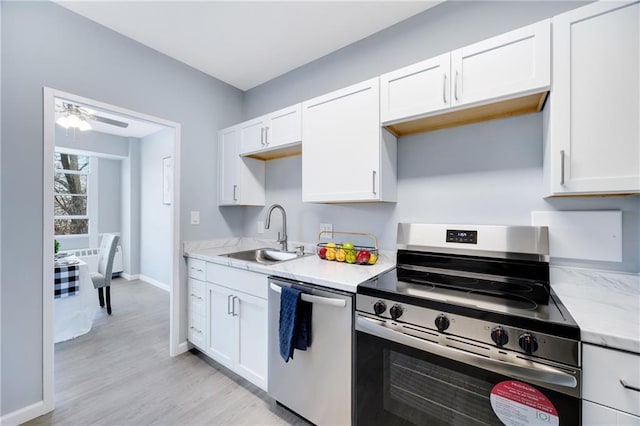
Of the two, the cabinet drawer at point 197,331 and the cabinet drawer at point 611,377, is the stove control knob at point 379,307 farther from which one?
the cabinet drawer at point 197,331

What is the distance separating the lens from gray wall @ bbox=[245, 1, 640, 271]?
1.45 m

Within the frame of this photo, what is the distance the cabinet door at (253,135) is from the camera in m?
2.30

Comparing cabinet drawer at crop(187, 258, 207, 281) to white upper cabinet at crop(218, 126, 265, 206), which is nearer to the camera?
cabinet drawer at crop(187, 258, 207, 281)

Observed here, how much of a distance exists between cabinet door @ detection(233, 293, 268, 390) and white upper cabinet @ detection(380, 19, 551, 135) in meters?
1.52

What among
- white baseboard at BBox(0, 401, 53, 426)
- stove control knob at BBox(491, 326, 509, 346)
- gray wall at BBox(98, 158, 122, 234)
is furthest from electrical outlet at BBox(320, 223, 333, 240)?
gray wall at BBox(98, 158, 122, 234)

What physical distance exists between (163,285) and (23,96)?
11.4 ft

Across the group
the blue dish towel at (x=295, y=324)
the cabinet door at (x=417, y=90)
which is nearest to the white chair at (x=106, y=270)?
the blue dish towel at (x=295, y=324)

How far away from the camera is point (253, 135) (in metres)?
2.39

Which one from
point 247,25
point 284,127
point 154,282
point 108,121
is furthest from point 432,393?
point 154,282

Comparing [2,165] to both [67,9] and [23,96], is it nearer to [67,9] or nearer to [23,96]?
[23,96]

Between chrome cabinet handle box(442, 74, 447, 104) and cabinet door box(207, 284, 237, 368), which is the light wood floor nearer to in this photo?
cabinet door box(207, 284, 237, 368)

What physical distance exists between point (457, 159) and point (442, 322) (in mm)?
1085

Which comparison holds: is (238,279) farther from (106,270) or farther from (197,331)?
(106,270)

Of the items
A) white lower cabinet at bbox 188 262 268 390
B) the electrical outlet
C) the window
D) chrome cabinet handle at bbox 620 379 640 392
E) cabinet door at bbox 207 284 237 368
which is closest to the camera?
chrome cabinet handle at bbox 620 379 640 392
